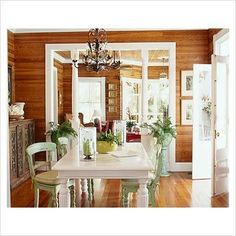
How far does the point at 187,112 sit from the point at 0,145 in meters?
5.46

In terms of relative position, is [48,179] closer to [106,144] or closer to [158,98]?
[106,144]

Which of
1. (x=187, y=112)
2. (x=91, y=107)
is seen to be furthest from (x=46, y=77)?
(x=91, y=107)

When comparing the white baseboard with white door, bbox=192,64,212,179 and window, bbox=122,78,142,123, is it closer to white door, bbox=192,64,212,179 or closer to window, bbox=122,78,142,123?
white door, bbox=192,64,212,179

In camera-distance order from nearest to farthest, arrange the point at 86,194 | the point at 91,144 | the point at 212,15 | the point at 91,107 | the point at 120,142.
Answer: the point at 212,15
the point at 91,144
the point at 120,142
the point at 86,194
the point at 91,107

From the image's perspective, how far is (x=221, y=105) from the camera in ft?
17.3

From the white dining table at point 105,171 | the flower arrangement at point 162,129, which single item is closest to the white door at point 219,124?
the flower arrangement at point 162,129

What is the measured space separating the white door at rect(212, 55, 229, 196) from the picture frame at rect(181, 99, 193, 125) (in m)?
1.59

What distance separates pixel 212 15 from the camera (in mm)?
1738

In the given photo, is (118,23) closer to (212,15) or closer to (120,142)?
(212,15)

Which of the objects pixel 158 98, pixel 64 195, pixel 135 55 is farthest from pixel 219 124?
pixel 158 98

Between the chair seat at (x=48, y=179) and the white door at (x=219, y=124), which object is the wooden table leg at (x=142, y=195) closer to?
the chair seat at (x=48, y=179)

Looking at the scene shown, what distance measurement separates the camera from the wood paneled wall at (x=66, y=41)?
6852 mm

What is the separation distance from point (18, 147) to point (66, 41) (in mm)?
2129

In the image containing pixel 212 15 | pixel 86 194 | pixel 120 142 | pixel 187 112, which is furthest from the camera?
pixel 187 112
